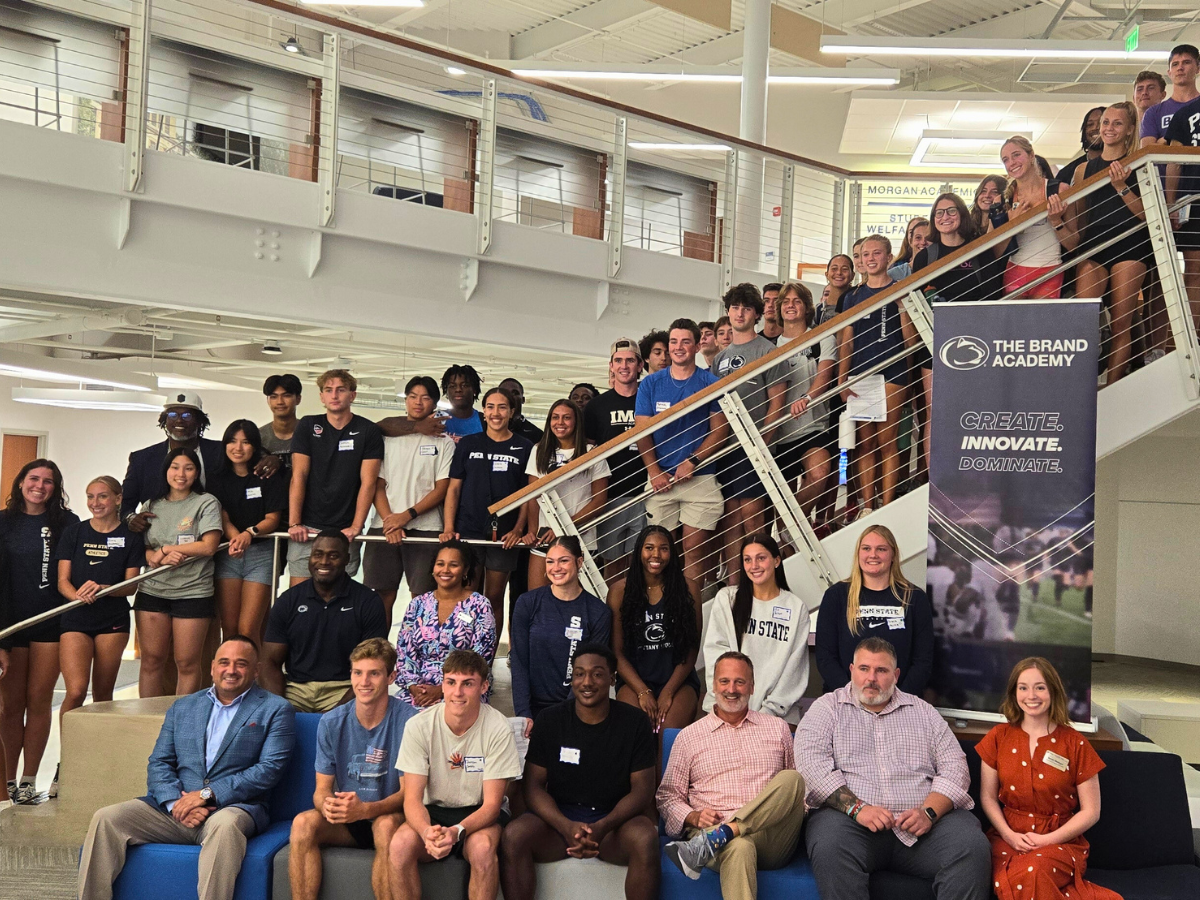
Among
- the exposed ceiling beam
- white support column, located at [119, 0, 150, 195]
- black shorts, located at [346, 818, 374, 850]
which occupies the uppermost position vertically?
the exposed ceiling beam

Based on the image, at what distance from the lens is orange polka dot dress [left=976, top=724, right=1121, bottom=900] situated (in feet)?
12.6

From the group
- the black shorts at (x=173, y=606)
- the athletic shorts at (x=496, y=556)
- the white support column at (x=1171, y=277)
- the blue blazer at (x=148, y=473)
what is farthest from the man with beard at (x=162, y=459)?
the white support column at (x=1171, y=277)

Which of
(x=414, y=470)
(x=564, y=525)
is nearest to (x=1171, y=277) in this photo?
(x=564, y=525)

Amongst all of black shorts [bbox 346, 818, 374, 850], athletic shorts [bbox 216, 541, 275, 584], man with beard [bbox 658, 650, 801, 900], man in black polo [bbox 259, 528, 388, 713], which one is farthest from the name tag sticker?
athletic shorts [bbox 216, 541, 275, 584]

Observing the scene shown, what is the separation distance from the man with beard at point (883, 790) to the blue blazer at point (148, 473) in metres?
3.36

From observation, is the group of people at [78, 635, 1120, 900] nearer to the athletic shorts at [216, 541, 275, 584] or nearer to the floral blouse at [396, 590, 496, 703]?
the floral blouse at [396, 590, 496, 703]

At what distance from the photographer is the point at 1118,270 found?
16.2 ft

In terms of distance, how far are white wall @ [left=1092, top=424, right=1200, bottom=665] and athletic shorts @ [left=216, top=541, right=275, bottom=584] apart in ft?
24.9

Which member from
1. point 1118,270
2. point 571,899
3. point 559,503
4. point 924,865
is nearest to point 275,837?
point 571,899

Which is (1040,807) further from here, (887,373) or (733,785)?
(887,373)

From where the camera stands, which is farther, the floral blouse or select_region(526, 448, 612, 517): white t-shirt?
select_region(526, 448, 612, 517): white t-shirt

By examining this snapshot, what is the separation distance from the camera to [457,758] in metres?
4.20

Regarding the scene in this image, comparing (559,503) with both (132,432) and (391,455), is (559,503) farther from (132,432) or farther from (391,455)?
(132,432)

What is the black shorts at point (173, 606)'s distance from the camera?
539 cm
